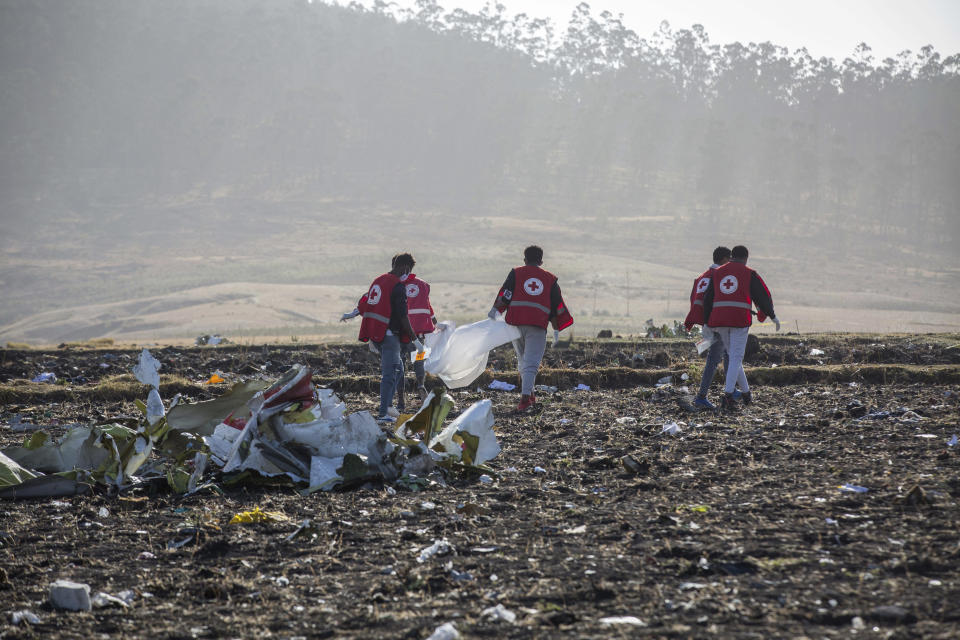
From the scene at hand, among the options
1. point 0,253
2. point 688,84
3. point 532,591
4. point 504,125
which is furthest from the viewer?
point 688,84

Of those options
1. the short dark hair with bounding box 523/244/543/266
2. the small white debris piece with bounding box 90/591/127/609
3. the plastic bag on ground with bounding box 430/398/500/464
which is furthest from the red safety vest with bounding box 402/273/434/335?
the small white debris piece with bounding box 90/591/127/609

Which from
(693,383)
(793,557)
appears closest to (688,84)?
(693,383)

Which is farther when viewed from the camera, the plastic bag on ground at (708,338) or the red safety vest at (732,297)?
the plastic bag on ground at (708,338)

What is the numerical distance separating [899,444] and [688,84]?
114 m

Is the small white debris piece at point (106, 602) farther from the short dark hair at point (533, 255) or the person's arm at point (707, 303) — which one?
the person's arm at point (707, 303)

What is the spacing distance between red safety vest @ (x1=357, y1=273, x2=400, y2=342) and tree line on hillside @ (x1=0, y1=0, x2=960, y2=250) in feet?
248

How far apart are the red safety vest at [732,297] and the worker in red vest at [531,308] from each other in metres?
1.53

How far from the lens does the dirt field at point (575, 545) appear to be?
365 centimetres

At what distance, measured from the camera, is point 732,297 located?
9.05 meters

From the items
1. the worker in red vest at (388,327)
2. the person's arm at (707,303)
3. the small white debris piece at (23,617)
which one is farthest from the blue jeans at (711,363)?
the small white debris piece at (23,617)

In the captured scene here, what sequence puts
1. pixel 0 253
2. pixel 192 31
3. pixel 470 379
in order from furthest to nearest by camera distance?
pixel 192 31, pixel 0 253, pixel 470 379

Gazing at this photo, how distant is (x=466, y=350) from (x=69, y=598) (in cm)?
624

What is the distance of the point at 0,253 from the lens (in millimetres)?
76312

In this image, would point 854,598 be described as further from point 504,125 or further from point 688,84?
point 688,84
